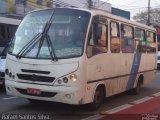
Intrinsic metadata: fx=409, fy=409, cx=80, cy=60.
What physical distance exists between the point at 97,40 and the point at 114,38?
1.46 m

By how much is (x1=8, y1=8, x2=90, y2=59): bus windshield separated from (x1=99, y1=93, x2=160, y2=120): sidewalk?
181 centimetres

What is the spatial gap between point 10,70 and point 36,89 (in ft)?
3.23

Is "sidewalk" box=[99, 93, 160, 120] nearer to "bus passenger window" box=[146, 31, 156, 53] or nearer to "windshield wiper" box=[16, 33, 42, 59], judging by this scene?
"windshield wiper" box=[16, 33, 42, 59]

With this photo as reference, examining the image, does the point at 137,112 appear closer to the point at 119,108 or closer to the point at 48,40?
the point at 119,108

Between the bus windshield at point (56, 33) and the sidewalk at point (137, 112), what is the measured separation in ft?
5.95

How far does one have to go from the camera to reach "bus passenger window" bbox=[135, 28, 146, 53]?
47.2 feet

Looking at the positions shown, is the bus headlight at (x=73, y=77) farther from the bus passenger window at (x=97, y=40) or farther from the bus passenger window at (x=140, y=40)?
the bus passenger window at (x=140, y=40)

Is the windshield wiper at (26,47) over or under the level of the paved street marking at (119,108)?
over

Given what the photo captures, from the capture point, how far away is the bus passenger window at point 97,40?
10030 millimetres

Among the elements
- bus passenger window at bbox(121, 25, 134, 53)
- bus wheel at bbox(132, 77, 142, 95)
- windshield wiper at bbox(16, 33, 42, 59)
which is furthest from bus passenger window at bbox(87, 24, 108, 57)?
bus wheel at bbox(132, 77, 142, 95)

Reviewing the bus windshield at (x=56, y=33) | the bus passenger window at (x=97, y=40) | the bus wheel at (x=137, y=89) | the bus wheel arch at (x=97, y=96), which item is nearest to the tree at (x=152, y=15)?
the bus wheel at (x=137, y=89)

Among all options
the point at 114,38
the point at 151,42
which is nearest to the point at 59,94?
the point at 114,38

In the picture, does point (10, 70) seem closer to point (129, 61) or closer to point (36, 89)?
point (36, 89)

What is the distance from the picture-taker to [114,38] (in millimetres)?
11758
